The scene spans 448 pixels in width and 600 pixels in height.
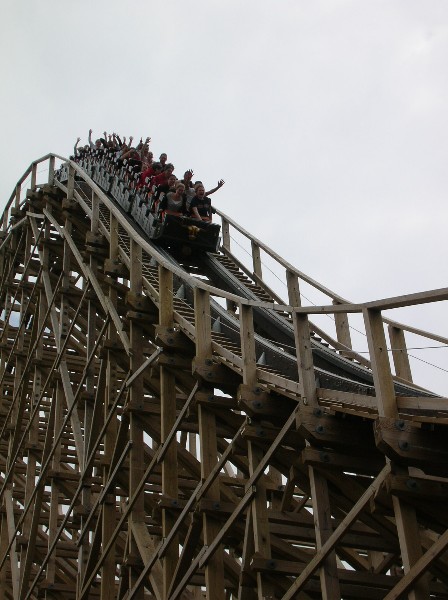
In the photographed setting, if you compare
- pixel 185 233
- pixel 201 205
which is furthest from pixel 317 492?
pixel 201 205

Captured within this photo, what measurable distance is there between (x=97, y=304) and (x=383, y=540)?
23.4 feet

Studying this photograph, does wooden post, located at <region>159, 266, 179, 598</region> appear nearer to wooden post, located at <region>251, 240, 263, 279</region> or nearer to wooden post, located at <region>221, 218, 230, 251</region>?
wooden post, located at <region>251, 240, 263, 279</region>

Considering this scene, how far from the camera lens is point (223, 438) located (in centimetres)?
1027

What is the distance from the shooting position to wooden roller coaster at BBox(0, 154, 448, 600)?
599 cm

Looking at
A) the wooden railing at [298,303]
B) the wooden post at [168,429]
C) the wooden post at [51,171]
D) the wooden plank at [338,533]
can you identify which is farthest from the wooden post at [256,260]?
the wooden plank at [338,533]

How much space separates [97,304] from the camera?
13.5 m

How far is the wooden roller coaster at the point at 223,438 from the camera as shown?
599 cm

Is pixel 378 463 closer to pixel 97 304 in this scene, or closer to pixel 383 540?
pixel 383 540

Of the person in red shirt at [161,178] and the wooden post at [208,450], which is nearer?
the wooden post at [208,450]

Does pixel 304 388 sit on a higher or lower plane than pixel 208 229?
lower

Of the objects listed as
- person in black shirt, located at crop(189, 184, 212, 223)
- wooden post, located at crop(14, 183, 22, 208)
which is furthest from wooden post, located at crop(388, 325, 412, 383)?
wooden post, located at crop(14, 183, 22, 208)

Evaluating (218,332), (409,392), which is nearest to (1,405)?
(218,332)

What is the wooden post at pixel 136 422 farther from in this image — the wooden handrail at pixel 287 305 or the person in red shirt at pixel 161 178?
the person in red shirt at pixel 161 178

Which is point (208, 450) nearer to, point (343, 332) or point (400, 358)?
point (400, 358)
